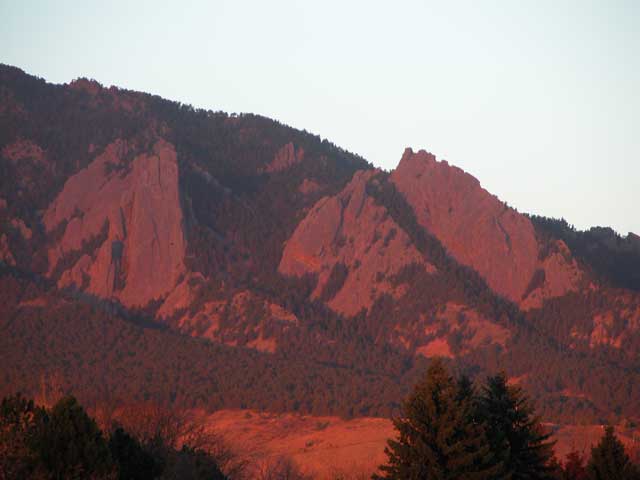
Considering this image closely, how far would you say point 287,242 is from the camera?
16212cm

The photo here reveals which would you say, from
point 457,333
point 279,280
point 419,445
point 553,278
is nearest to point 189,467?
point 419,445

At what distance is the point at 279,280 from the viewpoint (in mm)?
153125

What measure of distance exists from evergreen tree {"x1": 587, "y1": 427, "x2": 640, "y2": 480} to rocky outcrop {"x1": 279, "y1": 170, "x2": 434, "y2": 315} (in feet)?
285

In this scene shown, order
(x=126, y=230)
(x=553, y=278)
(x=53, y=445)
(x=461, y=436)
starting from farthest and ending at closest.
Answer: (x=126, y=230)
(x=553, y=278)
(x=461, y=436)
(x=53, y=445)

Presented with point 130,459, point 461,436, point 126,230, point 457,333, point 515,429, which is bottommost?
point 130,459

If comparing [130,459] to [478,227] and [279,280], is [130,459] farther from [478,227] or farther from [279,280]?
[478,227]

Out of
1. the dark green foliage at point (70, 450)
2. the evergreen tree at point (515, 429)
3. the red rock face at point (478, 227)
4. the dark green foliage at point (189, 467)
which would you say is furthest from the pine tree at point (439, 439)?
the red rock face at point (478, 227)

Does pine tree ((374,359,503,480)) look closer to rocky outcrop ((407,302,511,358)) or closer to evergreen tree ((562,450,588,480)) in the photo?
evergreen tree ((562,450,588,480))

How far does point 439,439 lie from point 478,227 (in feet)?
353

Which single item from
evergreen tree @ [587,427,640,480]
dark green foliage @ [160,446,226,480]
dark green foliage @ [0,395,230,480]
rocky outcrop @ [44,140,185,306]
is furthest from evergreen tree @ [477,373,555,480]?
rocky outcrop @ [44,140,185,306]

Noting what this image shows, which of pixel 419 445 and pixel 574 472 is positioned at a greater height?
pixel 419 445

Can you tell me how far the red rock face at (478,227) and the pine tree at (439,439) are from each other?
97909mm

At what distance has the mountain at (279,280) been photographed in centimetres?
12462

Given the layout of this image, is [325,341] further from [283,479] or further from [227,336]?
[283,479]
